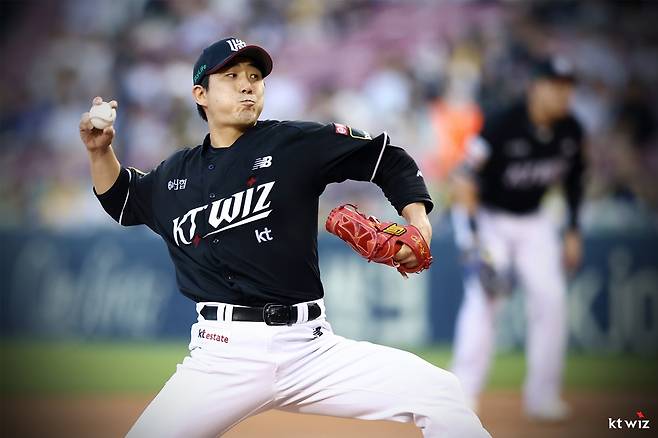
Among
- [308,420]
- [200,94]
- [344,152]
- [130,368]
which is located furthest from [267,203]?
[130,368]

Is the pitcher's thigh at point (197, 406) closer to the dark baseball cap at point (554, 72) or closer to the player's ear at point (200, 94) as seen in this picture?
the player's ear at point (200, 94)

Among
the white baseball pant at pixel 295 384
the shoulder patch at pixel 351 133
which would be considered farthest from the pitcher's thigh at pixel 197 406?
the shoulder patch at pixel 351 133

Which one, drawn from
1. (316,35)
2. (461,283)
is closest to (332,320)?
(461,283)

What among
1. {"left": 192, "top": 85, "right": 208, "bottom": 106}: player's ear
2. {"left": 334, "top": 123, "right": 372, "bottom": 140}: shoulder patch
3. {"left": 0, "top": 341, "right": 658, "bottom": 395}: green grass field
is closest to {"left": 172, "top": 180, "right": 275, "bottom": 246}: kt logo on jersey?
{"left": 334, "top": 123, "right": 372, "bottom": 140}: shoulder patch

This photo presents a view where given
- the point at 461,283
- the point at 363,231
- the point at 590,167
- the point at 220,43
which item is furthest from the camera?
the point at 590,167

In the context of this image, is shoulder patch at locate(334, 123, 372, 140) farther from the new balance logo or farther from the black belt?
the black belt

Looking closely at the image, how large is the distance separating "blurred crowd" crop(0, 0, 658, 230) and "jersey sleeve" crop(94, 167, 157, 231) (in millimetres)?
5879

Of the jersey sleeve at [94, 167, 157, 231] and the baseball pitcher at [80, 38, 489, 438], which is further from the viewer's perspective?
the jersey sleeve at [94, 167, 157, 231]

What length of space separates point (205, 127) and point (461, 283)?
365 centimetres

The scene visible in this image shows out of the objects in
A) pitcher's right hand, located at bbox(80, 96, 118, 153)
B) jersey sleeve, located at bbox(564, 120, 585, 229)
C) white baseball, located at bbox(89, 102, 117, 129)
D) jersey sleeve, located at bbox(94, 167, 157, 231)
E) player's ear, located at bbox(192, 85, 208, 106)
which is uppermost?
jersey sleeve, located at bbox(564, 120, 585, 229)

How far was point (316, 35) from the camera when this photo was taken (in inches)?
431

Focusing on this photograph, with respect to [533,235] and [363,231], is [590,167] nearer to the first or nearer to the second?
[533,235]

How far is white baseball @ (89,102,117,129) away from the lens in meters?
3.26

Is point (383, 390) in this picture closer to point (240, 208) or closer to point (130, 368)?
A: point (240, 208)
